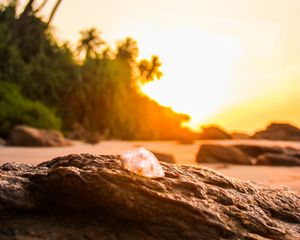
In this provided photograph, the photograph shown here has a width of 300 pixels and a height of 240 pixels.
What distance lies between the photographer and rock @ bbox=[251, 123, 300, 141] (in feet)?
98.1

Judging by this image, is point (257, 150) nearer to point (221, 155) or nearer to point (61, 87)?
point (221, 155)

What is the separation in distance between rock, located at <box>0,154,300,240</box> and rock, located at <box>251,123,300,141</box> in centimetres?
2894

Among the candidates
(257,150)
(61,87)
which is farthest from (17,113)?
(257,150)

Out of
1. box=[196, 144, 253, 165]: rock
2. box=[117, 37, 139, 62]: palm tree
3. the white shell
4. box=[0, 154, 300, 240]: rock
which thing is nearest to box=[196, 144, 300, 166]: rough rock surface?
box=[196, 144, 253, 165]: rock

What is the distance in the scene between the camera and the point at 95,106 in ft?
84.4

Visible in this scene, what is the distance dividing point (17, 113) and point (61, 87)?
7.21m

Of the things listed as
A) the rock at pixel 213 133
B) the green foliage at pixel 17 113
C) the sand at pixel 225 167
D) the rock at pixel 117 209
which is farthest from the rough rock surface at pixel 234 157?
the rock at pixel 213 133

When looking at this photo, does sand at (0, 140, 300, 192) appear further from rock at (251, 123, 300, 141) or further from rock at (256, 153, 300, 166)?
rock at (251, 123, 300, 141)

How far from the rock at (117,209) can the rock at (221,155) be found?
21.4 ft

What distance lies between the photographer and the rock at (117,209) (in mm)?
1910

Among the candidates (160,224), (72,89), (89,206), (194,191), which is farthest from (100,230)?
(72,89)

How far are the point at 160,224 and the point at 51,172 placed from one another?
1.96 feet

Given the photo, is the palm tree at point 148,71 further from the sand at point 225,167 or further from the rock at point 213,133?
the sand at point 225,167

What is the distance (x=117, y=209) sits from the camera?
193 cm
